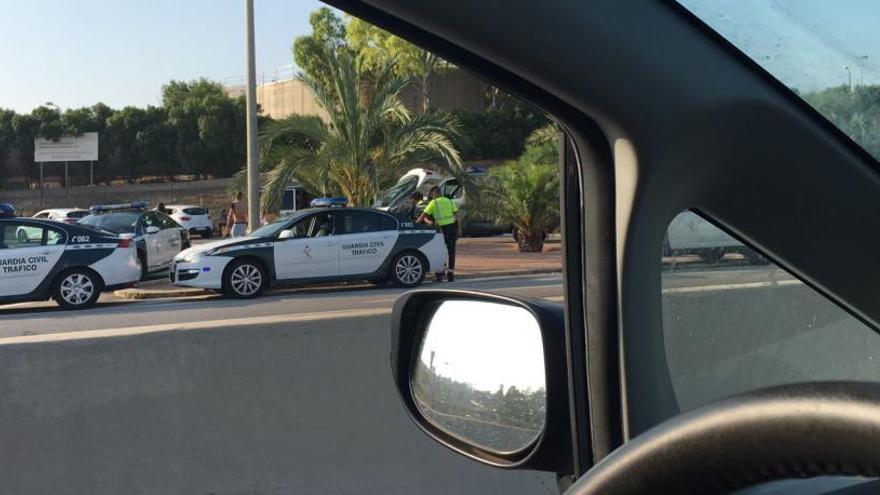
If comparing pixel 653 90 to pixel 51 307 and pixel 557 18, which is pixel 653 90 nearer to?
pixel 557 18

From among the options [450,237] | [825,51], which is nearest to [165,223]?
[450,237]

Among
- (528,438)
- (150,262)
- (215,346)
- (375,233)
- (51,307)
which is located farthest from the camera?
(150,262)

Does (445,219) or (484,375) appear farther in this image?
(445,219)

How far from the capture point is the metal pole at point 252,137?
18.5 metres

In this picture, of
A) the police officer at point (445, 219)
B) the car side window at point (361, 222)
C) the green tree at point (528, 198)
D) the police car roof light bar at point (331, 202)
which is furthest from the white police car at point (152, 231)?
the green tree at point (528, 198)

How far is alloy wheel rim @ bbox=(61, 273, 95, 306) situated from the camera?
14031 millimetres

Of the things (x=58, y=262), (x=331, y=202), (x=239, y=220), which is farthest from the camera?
(x=239, y=220)

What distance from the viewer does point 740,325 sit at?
Answer: 183 centimetres

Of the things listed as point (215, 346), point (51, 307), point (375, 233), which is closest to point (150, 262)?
point (51, 307)

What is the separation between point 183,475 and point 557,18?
3.81 metres

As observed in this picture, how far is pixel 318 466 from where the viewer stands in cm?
489

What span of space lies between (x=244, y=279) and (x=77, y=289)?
2.56 metres

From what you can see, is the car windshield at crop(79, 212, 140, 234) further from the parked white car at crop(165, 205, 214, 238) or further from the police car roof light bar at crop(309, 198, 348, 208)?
the parked white car at crop(165, 205, 214, 238)

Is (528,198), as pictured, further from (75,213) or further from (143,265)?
(75,213)
